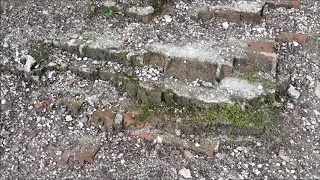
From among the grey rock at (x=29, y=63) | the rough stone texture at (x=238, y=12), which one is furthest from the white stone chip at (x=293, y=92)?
the grey rock at (x=29, y=63)

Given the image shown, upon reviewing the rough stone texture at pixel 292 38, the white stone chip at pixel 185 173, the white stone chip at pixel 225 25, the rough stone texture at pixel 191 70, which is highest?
the white stone chip at pixel 225 25

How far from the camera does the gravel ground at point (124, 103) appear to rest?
359cm

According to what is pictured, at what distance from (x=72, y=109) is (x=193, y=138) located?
3.47 ft

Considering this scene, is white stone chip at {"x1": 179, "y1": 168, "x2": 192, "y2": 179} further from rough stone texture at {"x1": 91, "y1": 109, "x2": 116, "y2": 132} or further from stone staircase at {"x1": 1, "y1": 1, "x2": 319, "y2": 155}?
rough stone texture at {"x1": 91, "y1": 109, "x2": 116, "y2": 132}

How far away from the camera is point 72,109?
3975 mm

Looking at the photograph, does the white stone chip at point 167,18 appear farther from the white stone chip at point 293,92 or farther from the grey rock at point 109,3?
the white stone chip at point 293,92

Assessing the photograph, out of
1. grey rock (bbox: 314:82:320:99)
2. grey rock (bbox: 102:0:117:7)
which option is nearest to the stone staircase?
grey rock (bbox: 102:0:117:7)

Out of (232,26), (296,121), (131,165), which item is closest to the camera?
(131,165)

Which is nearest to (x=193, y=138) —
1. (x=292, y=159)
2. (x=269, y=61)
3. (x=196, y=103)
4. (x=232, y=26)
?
(x=196, y=103)

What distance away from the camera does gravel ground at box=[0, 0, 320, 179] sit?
3.59 meters

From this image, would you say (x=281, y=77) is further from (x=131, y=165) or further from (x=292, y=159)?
(x=131, y=165)

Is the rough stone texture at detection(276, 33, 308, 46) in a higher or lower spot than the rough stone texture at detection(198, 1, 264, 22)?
lower

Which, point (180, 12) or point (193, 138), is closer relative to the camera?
point (193, 138)

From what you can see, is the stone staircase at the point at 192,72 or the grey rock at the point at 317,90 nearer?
the stone staircase at the point at 192,72
